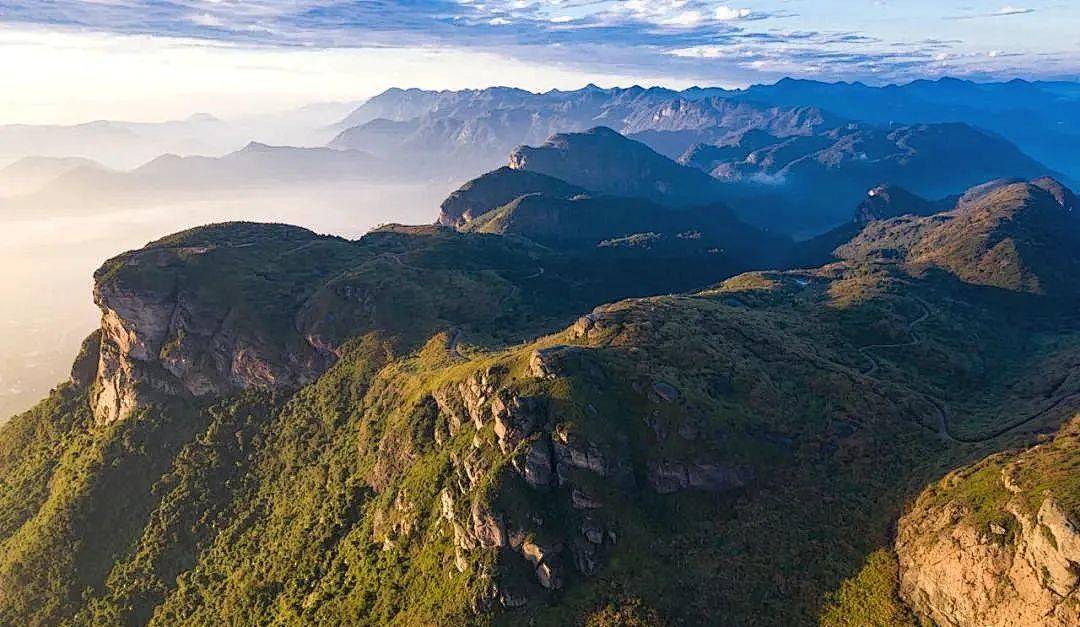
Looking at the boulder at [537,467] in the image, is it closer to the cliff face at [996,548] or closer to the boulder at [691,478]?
the boulder at [691,478]

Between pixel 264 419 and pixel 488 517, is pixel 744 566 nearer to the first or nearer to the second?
pixel 488 517

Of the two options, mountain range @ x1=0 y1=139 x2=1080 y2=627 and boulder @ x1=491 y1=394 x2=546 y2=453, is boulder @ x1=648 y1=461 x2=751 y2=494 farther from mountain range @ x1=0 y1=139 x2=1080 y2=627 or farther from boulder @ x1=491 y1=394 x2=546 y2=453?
boulder @ x1=491 y1=394 x2=546 y2=453

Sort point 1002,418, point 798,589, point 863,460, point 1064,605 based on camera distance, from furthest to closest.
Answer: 1. point 1002,418
2. point 863,460
3. point 798,589
4. point 1064,605

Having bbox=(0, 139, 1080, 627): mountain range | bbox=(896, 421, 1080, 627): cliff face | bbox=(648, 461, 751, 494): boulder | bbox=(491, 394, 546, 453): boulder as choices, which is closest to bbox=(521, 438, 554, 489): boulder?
bbox=(0, 139, 1080, 627): mountain range

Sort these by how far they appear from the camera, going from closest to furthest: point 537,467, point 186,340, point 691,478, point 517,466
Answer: point 537,467, point 517,466, point 691,478, point 186,340

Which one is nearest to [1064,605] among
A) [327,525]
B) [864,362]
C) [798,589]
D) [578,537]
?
[798,589]

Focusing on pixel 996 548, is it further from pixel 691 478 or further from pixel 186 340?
pixel 186 340

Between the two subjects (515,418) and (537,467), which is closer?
(537,467)

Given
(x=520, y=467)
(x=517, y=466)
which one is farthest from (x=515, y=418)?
(x=520, y=467)
